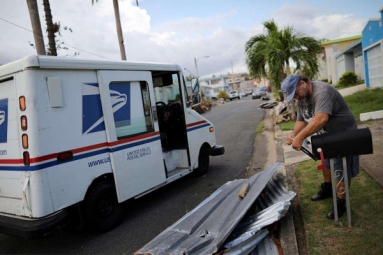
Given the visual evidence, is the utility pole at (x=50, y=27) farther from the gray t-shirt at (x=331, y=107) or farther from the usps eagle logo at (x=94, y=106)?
the gray t-shirt at (x=331, y=107)

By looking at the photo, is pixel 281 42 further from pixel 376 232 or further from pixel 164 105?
pixel 376 232

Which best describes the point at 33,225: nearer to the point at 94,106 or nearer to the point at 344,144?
the point at 94,106

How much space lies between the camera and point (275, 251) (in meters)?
3.20

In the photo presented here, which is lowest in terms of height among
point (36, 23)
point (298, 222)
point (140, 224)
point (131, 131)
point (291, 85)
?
point (140, 224)

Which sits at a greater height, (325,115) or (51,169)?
(325,115)

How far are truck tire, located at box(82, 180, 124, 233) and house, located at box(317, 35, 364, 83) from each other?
63.4 feet

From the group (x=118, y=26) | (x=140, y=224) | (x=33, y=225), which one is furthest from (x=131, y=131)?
(x=118, y=26)

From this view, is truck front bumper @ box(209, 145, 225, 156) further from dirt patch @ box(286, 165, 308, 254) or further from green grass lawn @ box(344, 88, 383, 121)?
green grass lawn @ box(344, 88, 383, 121)

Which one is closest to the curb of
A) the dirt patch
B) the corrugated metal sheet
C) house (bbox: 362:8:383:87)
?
the dirt patch

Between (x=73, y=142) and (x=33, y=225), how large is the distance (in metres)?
1.11

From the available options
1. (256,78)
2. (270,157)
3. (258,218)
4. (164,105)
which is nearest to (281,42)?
(256,78)

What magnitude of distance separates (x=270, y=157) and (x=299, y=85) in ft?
15.5

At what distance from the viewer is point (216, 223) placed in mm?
3453

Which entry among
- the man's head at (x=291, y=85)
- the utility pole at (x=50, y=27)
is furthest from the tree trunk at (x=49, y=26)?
the man's head at (x=291, y=85)
